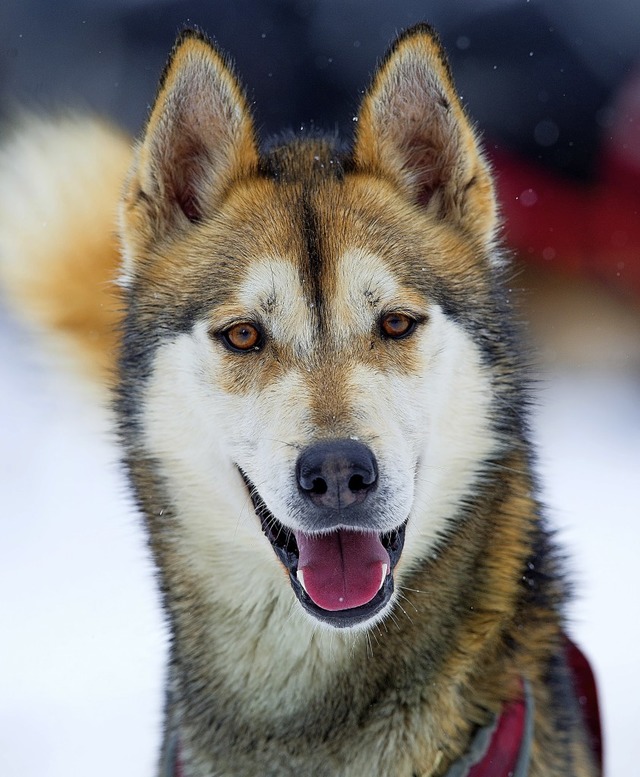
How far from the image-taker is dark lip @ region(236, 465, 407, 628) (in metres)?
1.62

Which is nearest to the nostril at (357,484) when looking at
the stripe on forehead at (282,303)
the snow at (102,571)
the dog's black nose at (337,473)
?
the dog's black nose at (337,473)

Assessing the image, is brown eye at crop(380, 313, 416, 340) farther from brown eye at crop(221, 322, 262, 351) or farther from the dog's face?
brown eye at crop(221, 322, 262, 351)

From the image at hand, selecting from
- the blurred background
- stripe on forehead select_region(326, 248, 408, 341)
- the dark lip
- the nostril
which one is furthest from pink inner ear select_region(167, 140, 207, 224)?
the blurred background

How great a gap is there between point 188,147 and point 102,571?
2149mm

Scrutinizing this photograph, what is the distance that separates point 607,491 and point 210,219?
9.21ft

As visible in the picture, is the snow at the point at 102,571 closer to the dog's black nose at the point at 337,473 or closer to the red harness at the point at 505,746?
the red harness at the point at 505,746

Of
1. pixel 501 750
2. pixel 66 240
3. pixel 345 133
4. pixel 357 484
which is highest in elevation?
pixel 345 133

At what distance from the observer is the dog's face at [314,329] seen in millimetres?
1641

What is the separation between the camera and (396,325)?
1802mm

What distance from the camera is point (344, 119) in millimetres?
4469

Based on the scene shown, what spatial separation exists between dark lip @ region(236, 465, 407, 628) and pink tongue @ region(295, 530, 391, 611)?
0.01 meters

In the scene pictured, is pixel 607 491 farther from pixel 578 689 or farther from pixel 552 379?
pixel 578 689

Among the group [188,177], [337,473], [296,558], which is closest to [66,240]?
[188,177]

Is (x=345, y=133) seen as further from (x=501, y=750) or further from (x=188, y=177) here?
Result: (x=501, y=750)
